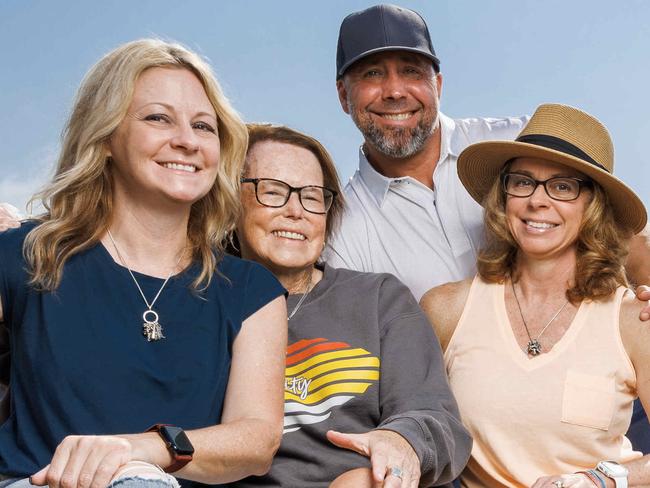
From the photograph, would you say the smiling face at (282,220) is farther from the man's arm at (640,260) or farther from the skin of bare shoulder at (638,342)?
the man's arm at (640,260)

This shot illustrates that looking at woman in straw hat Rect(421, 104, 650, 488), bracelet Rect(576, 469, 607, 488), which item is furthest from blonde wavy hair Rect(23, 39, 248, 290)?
bracelet Rect(576, 469, 607, 488)

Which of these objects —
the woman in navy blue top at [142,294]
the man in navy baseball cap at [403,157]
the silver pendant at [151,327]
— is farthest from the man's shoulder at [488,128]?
the silver pendant at [151,327]

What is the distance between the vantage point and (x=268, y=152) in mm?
3799

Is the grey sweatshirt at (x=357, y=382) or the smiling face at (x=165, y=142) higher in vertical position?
the smiling face at (x=165, y=142)

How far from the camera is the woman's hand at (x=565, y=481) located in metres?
3.26

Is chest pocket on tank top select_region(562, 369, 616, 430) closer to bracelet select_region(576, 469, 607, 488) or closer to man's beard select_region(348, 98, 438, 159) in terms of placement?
bracelet select_region(576, 469, 607, 488)

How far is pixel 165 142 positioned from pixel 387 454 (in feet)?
4.22

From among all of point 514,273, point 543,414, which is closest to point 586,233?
point 514,273

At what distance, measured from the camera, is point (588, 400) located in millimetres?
3537

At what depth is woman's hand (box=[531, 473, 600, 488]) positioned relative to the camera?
3256 millimetres

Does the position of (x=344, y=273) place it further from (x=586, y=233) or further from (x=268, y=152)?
(x=586, y=233)

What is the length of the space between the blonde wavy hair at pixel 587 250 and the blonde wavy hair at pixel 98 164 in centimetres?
125

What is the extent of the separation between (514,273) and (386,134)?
1.45 m

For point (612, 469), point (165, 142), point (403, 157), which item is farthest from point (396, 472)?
point (403, 157)
